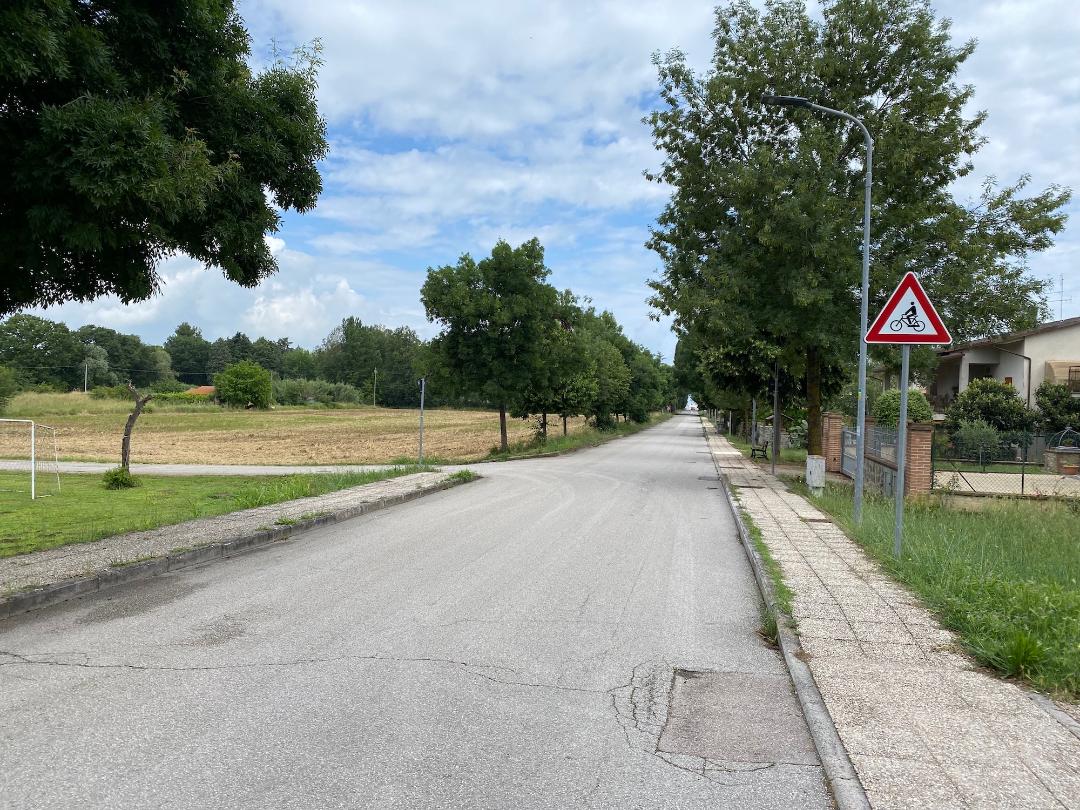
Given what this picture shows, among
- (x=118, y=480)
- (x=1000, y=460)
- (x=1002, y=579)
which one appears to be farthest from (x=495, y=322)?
(x=1002, y=579)

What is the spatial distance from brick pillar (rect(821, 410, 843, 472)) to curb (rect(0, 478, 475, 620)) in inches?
625

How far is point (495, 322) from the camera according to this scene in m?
28.8

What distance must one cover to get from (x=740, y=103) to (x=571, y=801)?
63.9 feet

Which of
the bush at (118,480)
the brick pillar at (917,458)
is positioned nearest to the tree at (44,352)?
the bush at (118,480)

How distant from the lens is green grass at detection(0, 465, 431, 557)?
32.7 ft

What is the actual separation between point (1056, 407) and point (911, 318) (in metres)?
29.4

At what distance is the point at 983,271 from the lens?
57.5ft

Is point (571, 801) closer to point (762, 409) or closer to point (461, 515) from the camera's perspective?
point (461, 515)

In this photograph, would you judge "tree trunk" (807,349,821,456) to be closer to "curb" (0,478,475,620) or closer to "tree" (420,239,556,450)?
"tree" (420,239,556,450)

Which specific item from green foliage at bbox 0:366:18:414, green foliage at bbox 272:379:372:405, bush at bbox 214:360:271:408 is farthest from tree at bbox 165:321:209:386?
green foliage at bbox 0:366:18:414

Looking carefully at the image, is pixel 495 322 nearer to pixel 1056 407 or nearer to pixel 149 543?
pixel 149 543

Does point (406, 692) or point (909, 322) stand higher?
point (909, 322)

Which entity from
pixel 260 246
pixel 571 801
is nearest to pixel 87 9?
pixel 260 246

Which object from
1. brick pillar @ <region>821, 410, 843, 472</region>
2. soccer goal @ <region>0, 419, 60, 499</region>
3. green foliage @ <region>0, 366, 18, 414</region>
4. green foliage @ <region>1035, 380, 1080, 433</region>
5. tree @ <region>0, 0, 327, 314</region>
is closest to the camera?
tree @ <region>0, 0, 327, 314</region>
